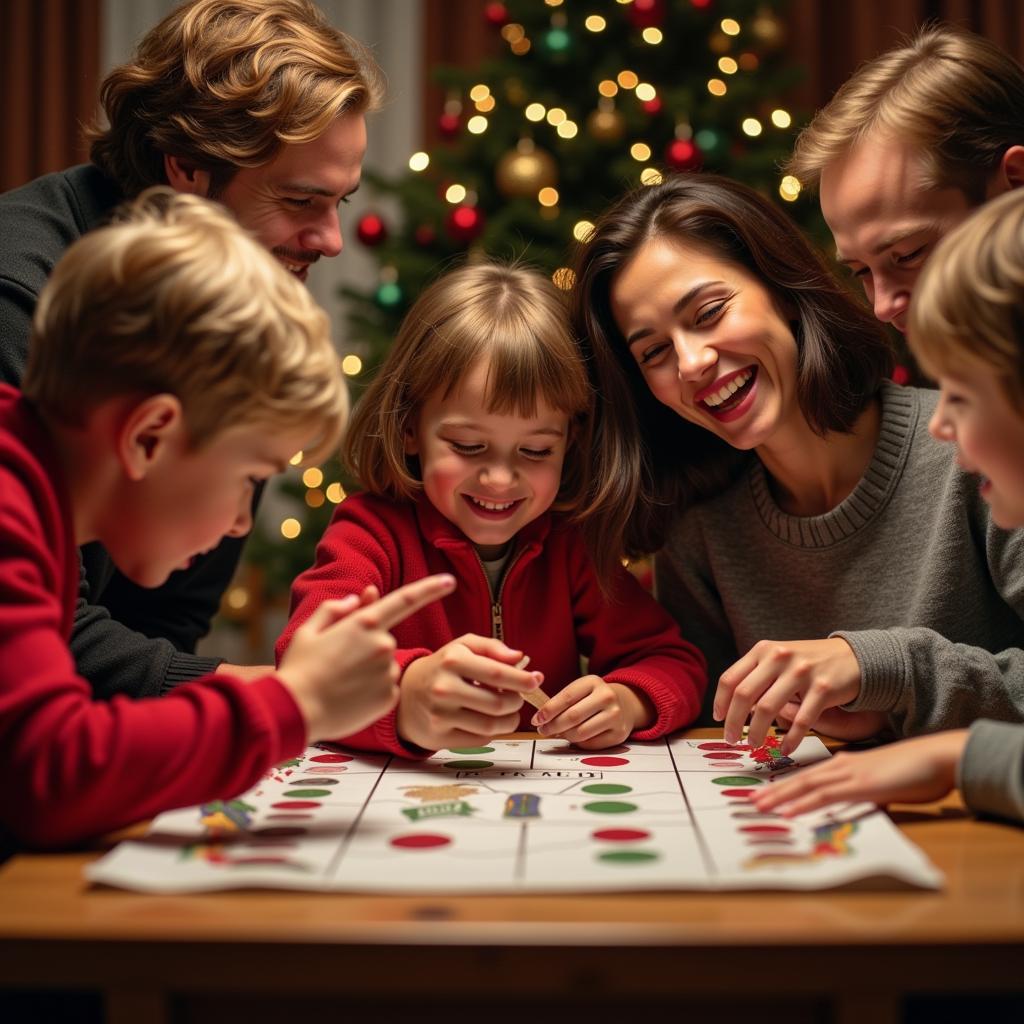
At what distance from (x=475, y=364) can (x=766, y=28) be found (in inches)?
79.8

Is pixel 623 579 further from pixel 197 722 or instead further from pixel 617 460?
pixel 197 722

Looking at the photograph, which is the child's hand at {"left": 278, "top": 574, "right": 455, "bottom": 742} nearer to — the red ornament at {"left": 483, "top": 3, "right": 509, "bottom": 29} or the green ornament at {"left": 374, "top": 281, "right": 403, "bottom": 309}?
the green ornament at {"left": 374, "top": 281, "right": 403, "bottom": 309}

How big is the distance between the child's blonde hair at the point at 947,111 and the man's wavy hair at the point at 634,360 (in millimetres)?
137

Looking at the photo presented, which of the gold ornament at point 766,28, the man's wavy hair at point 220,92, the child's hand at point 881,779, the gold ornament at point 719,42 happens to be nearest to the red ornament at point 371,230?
the gold ornament at point 719,42

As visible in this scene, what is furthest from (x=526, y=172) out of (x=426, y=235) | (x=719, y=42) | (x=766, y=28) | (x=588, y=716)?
(x=588, y=716)

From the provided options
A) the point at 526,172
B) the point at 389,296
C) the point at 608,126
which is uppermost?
the point at 608,126

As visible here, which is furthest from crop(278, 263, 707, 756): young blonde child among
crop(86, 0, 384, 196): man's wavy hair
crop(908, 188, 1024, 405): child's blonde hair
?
crop(908, 188, 1024, 405): child's blonde hair

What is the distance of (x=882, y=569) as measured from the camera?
1.50 metres

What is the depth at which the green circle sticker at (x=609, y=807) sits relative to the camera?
3.09ft

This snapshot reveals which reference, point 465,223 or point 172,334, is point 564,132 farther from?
point 172,334

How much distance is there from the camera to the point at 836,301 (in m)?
1.50

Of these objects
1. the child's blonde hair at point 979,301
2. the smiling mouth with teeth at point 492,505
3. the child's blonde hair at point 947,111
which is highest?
the child's blonde hair at point 947,111

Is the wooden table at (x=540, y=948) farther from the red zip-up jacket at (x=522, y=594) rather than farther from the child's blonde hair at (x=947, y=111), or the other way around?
the child's blonde hair at (x=947, y=111)

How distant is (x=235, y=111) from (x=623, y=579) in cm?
78
